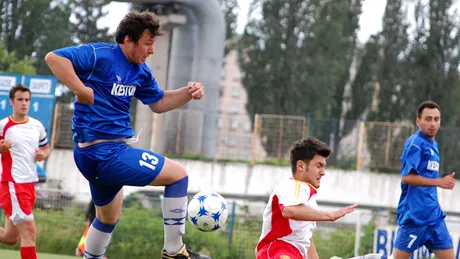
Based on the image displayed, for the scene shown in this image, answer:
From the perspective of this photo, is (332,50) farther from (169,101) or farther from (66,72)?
(66,72)

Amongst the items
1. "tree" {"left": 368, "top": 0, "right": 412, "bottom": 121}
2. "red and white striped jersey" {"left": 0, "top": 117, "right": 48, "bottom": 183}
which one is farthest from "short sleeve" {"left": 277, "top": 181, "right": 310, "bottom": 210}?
"tree" {"left": 368, "top": 0, "right": 412, "bottom": 121}

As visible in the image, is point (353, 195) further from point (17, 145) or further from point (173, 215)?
point (173, 215)

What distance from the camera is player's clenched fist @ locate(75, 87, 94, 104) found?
6.01m

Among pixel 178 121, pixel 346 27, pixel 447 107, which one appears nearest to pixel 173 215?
pixel 178 121

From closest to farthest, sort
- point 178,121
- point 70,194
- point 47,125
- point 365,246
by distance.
Answer: point 365,246
point 70,194
point 47,125
point 178,121

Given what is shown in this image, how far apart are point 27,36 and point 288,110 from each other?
23472 mm

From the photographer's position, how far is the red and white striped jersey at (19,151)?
9.39 metres

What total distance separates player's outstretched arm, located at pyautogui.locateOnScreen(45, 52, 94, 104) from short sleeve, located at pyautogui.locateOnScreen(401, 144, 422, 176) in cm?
394

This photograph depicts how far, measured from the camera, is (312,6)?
149 ft

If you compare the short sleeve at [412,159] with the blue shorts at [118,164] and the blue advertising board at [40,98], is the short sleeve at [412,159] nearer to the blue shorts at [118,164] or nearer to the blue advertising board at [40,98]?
the blue shorts at [118,164]

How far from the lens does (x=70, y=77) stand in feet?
19.9

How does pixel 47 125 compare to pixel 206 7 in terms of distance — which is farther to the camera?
pixel 206 7

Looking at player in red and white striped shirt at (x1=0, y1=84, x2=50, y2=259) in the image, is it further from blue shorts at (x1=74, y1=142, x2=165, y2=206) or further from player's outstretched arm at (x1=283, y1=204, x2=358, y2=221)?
player's outstretched arm at (x1=283, y1=204, x2=358, y2=221)

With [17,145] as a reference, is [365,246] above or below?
below
